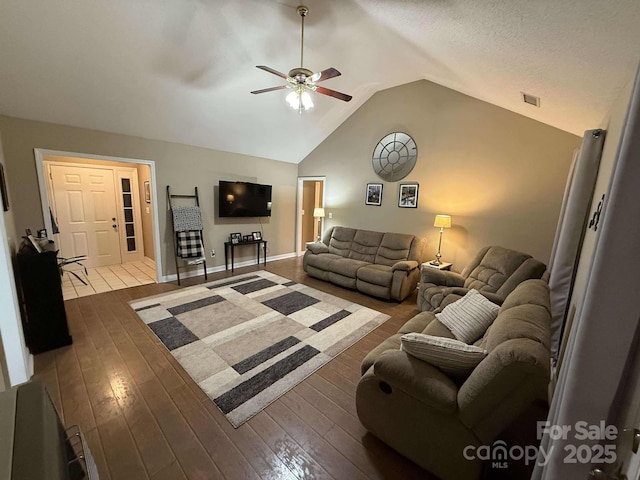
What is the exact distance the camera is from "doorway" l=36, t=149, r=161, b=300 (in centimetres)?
428

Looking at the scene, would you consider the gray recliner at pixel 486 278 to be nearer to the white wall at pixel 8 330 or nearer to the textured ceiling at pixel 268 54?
the textured ceiling at pixel 268 54

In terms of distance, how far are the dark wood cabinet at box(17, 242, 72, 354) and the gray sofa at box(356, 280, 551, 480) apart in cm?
294

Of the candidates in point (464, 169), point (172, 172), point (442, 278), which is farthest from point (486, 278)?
point (172, 172)

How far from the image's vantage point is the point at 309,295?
391 cm

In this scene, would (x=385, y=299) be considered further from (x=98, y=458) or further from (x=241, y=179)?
(x=241, y=179)

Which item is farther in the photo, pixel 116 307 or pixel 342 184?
pixel 342 184

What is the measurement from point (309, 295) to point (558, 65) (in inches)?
138

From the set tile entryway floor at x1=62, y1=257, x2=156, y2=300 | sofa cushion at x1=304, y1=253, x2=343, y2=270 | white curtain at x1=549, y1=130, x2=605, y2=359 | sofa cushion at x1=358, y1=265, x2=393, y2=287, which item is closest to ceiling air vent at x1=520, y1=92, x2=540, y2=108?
white curtain at x1=549, y1=130, x2=605, y2=359

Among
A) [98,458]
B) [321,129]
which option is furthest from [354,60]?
[98,458]

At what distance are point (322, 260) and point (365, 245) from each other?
88cm

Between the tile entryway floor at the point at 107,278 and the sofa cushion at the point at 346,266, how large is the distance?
315 cm

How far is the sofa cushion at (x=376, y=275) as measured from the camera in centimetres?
374

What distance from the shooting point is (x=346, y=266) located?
4.18 meters

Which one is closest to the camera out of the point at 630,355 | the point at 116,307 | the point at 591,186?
the point at 630,355
